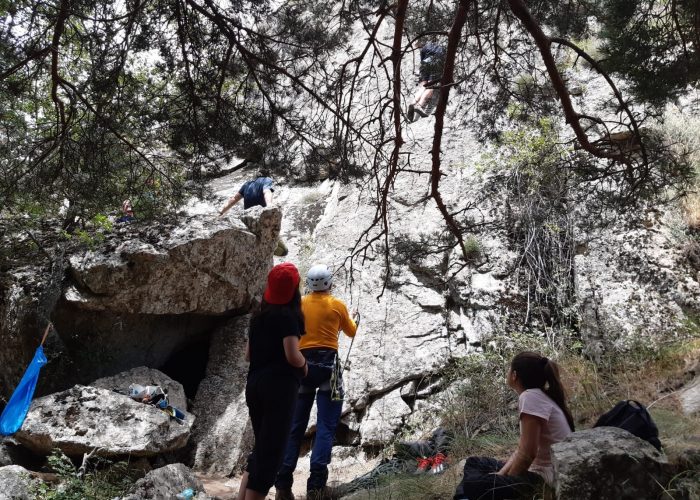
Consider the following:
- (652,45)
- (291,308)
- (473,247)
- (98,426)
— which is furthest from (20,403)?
(652,45)

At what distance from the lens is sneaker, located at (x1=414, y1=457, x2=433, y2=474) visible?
15.0ft

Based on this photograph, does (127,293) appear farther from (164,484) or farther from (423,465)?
(423,465)

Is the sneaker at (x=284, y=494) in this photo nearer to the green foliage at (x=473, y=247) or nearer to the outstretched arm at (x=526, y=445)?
the outstretched arm at (x=526, y=445)

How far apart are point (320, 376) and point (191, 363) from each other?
469cm

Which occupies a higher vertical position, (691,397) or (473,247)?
A: (473,247)

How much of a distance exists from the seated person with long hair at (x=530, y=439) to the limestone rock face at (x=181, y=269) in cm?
467

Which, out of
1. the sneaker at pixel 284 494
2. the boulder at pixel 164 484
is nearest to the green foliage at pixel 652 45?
the sneaker at pixel 284 494

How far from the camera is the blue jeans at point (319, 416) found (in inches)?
172

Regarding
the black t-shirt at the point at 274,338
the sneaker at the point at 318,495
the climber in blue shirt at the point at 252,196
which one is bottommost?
the sneaker at the point at 318,495

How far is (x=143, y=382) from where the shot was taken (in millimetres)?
6719

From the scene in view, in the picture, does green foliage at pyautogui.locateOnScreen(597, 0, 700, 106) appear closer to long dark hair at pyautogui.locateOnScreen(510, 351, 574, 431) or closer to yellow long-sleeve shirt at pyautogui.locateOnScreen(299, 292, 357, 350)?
long dark hair at pyautogui.locateOnScreen(510, 351, 574, 431)

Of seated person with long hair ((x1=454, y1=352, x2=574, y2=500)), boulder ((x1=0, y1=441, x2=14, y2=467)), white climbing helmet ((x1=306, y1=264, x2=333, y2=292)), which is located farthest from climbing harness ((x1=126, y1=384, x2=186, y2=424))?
seated person with long hair ((x1=454, y1=352, x2=574, y2=500))

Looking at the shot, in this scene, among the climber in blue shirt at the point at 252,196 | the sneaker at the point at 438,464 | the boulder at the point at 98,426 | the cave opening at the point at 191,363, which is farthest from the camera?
the cave opening at the point at 191,363

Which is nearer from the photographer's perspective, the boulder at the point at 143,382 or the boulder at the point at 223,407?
the boulder at the point at 143,382
